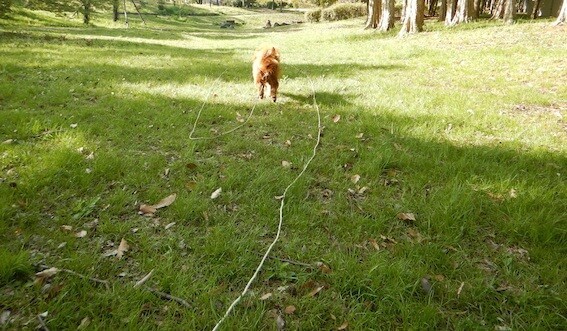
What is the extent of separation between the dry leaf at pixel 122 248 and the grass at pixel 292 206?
0.06 meters

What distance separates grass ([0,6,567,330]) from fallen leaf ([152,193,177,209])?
0.21ft

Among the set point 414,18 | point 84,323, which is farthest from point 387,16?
point 84,323

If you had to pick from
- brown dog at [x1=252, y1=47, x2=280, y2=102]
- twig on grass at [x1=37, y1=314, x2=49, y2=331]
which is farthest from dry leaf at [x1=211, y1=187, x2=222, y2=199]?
brown dog at [x1=252, y1=47, x2=280, y2=102]

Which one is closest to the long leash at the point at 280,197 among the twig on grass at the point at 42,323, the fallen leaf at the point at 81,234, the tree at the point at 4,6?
the twig on grass at the point at 42,323

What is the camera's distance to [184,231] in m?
3.16

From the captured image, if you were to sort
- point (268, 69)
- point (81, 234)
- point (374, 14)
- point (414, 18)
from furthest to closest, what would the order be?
point (374, 14) < point (414, 18) < point (268, 69) < point (81, 234)

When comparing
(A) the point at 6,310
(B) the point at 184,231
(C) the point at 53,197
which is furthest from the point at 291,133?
(A) the point at 6,310

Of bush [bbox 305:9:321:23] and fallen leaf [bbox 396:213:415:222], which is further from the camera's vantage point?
bush [bbox 305:9:321:23]

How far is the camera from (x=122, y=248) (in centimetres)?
290

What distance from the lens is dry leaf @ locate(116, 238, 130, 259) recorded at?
9.31 feet

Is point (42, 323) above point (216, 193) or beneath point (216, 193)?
beneath

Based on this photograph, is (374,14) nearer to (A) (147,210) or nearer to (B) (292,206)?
(B) (292,206)

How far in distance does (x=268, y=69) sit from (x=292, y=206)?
4.07 meters

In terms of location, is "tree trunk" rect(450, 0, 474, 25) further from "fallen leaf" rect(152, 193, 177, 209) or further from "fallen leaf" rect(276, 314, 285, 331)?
"fallen leaf" rect(276, 314, 285, 331)
